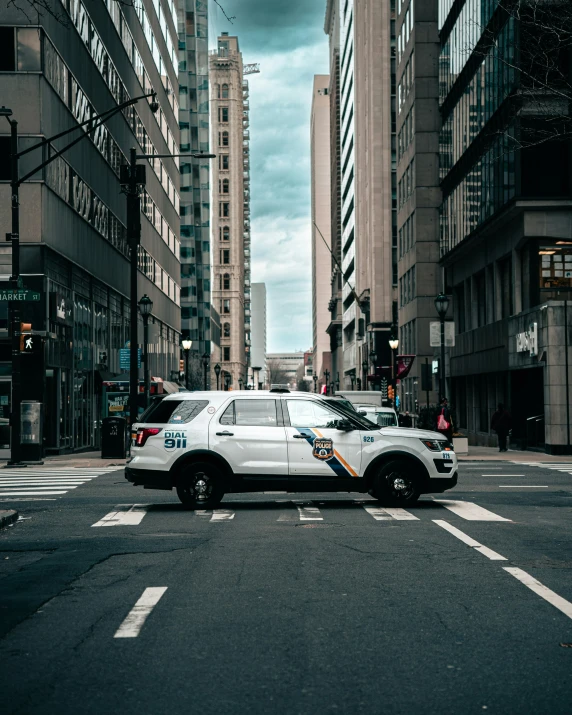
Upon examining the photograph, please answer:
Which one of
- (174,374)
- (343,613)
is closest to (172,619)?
(343,613)

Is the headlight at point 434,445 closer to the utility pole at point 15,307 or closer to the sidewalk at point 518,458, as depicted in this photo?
the utility pole at point 15,307

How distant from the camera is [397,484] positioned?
626 inches

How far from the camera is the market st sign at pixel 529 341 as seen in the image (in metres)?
36.7

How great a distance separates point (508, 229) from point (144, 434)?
29.2 m

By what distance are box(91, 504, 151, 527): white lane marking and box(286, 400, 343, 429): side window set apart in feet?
9.48

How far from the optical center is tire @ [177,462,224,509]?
15875 millimetres

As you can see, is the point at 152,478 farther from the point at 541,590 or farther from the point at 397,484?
the point at 541,590

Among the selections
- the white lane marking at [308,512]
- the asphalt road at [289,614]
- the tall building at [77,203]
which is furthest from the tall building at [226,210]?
the asphalt road at [289,614]

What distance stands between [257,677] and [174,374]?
67.0 meters

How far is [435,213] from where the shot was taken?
6256cm

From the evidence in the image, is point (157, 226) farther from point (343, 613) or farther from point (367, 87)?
point (343, 613)

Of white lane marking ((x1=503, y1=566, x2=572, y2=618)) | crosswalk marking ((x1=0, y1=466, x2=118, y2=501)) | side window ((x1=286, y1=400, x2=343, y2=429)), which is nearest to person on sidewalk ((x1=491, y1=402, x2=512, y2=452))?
crosswalk marking ((x1=0, y1=466, x2=118, y2=501))

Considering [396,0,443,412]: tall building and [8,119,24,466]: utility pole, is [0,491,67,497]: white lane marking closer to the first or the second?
[8,119,24,466]: utility pole

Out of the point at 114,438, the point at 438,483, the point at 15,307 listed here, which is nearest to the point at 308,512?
the point at 438,483
